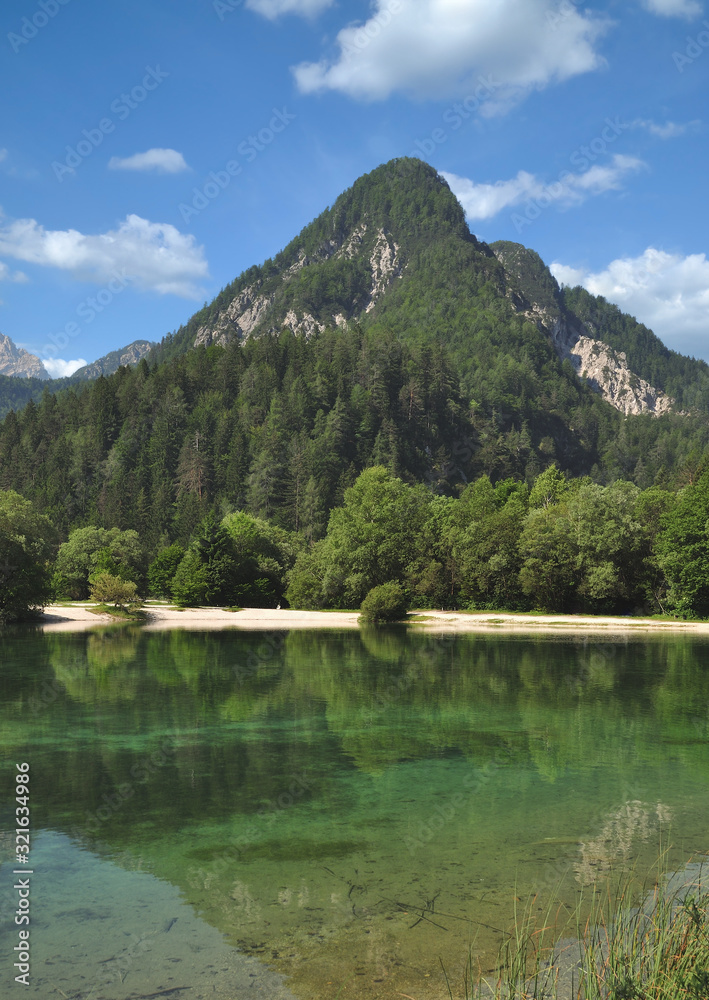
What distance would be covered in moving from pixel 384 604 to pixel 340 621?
5.18 metres

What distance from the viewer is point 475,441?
640ft

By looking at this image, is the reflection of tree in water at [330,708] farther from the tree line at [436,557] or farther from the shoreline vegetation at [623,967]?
the tree line at [436,557]

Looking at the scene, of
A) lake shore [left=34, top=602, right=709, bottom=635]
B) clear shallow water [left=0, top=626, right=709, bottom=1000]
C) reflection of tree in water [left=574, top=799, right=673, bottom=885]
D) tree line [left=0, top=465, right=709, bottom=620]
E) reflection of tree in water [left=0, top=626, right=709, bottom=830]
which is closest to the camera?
clear shallow water [left=0, top=626, right=709, bottom=1000]

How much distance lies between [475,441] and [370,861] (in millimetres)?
186695

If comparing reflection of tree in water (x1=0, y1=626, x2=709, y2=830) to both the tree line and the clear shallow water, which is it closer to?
the clear shallow water

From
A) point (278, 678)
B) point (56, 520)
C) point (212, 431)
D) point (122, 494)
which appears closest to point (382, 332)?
point (212, 431)

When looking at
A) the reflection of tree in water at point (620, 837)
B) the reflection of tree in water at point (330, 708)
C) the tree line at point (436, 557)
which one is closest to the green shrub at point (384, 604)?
the tree line at point (436, 557)

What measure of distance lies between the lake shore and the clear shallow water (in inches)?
1313

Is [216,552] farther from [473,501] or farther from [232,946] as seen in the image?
[232,946]

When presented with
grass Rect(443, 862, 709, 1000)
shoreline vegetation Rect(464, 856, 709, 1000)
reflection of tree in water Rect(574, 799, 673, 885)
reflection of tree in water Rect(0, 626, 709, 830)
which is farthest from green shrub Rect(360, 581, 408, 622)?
grass Rect(443, 862, 709, 1000)

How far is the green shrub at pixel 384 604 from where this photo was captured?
250 feet

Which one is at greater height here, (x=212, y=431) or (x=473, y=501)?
(x=212, y=431)

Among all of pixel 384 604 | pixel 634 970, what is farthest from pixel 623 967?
pixel 384 604

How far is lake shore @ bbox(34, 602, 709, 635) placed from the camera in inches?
2608
